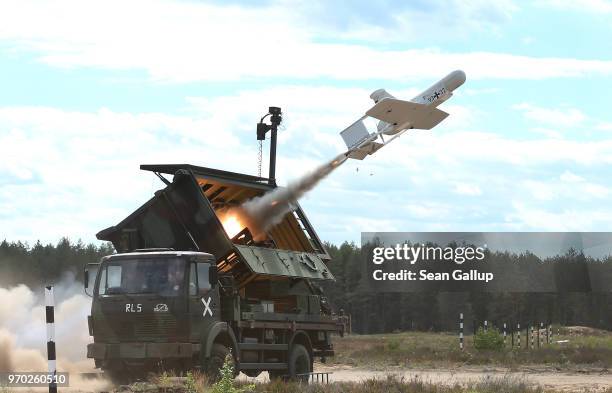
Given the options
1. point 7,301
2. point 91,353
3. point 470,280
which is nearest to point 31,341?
point 7,301

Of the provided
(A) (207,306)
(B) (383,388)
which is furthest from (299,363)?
(B) (383,388)

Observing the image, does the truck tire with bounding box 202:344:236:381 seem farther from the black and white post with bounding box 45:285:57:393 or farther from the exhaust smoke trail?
the black and white post with bounding box 45:285:57:393

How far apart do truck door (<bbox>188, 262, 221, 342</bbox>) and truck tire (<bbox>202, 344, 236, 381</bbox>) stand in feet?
1.41

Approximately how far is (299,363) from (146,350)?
4873 mm

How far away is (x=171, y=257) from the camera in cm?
2128

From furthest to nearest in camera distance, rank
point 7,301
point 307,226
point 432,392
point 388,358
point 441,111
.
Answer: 1. point 388,358
2. point 441,111
3. point 7,301
4. point 307,226
5. point 432,392

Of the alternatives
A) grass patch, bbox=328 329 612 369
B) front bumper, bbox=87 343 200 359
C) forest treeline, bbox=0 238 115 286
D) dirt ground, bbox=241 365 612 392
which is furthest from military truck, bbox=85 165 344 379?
forest treeline, bbox=0 238 115 286

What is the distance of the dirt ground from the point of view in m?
25.0

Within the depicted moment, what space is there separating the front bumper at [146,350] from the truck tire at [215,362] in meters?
0.37

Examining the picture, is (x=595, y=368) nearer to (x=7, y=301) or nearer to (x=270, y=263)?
(x=270, y=263)

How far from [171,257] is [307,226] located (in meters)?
6.20

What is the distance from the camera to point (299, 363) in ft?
81.8

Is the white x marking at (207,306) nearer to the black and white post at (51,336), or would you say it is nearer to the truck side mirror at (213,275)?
the truck side mirror at (213,275)

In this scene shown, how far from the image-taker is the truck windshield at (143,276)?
21.2 metres
